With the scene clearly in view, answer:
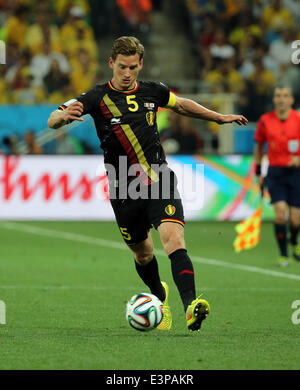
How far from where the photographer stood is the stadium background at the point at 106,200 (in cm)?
648

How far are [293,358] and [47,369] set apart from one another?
157cm

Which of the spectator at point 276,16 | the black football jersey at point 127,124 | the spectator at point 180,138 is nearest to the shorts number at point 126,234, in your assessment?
the black football jersey at point 127,124

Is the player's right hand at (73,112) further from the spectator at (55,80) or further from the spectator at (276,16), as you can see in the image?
the spectator at (276,16)

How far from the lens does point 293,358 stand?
5871 millimetres

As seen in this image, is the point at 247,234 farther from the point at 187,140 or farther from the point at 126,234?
the point at 126,234

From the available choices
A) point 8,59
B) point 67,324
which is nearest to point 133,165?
point 67,324

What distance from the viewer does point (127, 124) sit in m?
6.99

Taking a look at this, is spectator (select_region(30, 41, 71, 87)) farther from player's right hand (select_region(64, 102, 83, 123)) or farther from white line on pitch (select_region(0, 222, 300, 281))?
player's right hand (select_region(64, 102, 83, 123))

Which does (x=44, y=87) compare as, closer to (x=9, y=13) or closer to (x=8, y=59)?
(x=8, y=59)

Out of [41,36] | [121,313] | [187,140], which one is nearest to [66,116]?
[121,313]

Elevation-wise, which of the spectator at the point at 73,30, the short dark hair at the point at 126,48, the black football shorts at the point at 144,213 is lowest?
the black football shorts at the point at 144,213

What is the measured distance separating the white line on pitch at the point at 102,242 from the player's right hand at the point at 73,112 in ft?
15.6

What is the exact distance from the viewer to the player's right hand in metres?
6.52
